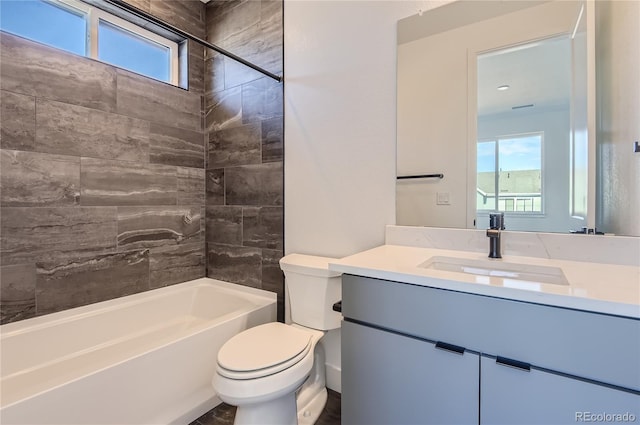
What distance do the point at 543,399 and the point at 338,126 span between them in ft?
4.94

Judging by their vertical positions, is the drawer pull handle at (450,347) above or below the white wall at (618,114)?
below

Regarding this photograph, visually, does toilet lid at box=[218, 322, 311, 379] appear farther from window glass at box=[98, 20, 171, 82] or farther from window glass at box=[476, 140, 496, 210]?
window glass at box=[98, 20, 171, 82]

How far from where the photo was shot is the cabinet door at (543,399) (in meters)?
0.72

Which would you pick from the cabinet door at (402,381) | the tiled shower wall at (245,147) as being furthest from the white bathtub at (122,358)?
the cabinet door at (402,381)

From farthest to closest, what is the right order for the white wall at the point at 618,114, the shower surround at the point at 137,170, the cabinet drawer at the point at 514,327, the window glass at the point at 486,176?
the shower surround at the point at 137,170, the window glass at the point at 486,176, the white wall at the point at 618,114, the cabinet drawer at the point at 514,327

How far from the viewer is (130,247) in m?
2.05

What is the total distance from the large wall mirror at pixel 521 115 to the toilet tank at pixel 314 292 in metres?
0.50

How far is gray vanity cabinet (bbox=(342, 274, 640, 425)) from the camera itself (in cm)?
73

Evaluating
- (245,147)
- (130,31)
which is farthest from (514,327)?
(130,31)

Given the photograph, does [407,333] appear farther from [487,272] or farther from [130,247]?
[130,247]

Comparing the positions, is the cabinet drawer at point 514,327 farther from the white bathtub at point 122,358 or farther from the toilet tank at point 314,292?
the white bathtub at point 122,358

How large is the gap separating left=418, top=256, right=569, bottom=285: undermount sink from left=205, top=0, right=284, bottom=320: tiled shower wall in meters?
1.11

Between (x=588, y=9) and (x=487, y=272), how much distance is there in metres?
1.15

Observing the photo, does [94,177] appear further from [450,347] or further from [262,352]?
[450,347]
